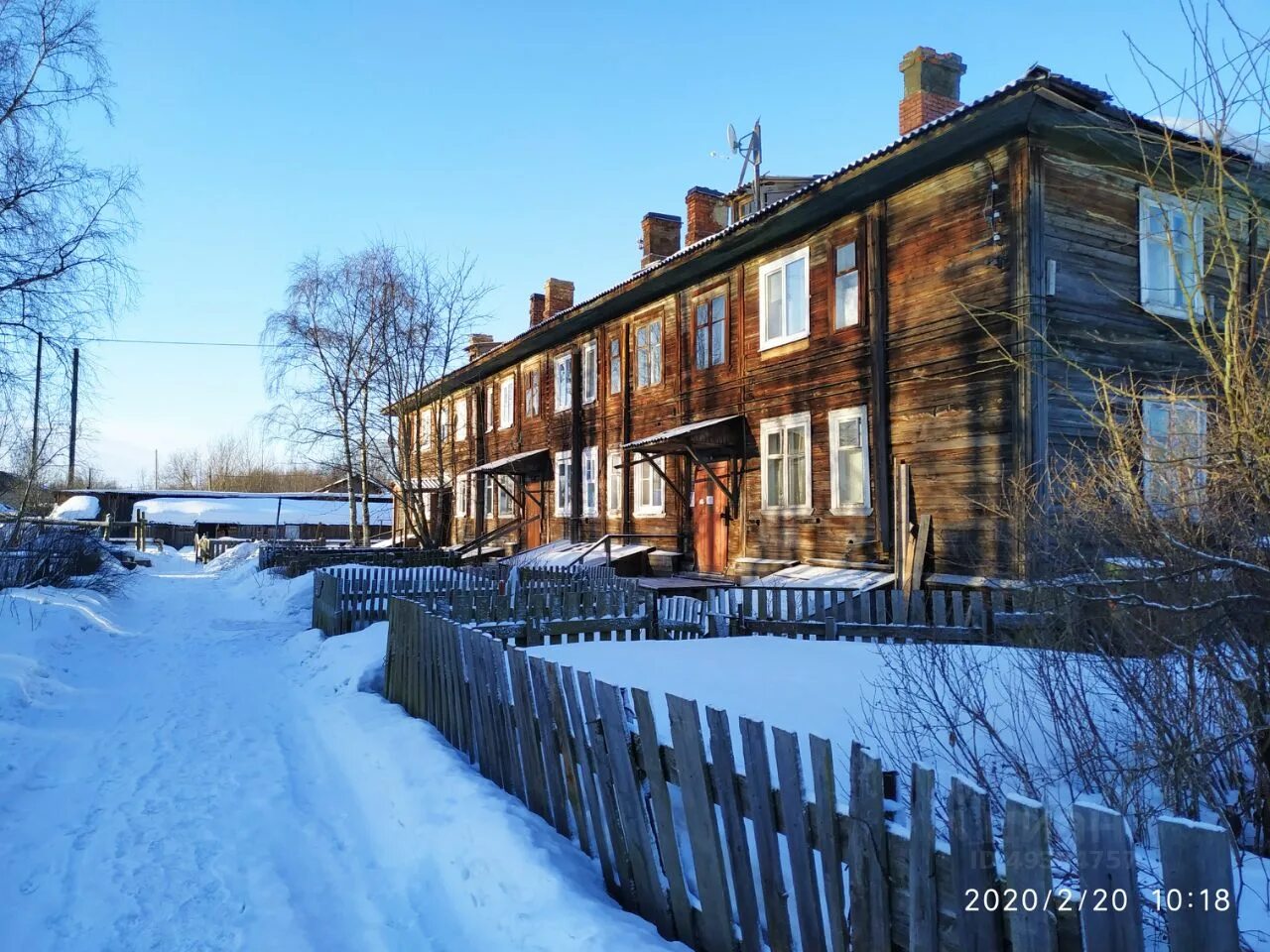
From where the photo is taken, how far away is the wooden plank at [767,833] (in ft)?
9.56

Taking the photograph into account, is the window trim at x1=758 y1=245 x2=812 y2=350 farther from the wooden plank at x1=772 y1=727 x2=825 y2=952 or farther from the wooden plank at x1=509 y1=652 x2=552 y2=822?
the wooden plank at x1=772 y1=727 x2=825 y2=952

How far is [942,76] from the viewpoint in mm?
14961

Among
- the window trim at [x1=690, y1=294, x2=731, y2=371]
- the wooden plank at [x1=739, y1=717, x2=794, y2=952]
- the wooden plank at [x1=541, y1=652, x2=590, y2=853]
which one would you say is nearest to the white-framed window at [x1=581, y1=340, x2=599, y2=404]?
the window trim at [x1=690, y1=294, x2=731, y2=371]

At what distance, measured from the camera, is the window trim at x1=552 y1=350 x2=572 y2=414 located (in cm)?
2405

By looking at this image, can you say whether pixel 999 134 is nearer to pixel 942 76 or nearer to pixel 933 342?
pixel 933 342

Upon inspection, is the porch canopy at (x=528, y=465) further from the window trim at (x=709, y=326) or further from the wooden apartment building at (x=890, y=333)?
the window trim at (x=709, y=326)

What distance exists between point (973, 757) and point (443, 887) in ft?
8.32

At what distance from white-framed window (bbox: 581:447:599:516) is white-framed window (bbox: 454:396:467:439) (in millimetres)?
10629

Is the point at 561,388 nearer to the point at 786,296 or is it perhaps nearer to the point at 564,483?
the point at 564,483

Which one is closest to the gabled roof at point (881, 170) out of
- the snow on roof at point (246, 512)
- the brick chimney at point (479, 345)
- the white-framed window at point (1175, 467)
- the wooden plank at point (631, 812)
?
the white-framed window at point (1175, 467)

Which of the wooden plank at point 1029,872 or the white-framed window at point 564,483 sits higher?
the white-framed window at point 564,483

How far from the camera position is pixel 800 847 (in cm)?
276

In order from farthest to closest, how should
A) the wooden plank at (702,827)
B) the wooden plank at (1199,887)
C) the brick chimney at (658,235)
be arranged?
the brick chimney at (658,235)
the wooden plank at (702,827)
the wooden plank at (1199,887)

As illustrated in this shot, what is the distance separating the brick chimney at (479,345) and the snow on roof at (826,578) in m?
19.9
